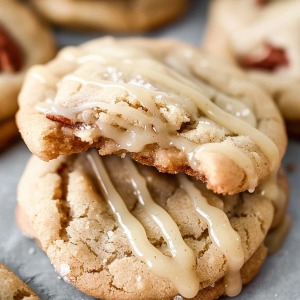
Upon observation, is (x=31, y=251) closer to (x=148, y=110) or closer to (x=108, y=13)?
(x=148, y=110)

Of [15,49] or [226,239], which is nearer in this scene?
[226,239]

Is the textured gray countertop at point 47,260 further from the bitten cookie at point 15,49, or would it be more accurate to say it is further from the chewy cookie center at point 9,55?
the chewy cookie center at point 9,55

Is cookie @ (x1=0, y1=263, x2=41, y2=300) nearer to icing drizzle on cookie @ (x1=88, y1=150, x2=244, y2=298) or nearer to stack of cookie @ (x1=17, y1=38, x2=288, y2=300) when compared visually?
stack of cookie @ (x1=17, y1=38, x2=288, y2=300)

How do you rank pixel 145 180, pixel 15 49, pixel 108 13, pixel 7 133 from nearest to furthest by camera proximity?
pixel 145 180 → pixel 7 133 → pixel 15 49 → pixel 108 13

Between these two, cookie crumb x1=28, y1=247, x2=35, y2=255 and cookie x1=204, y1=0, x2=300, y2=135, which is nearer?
cookie crumb x1=28, y1=247, x2=35, y2=255

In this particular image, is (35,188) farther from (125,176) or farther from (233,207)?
(233,207)

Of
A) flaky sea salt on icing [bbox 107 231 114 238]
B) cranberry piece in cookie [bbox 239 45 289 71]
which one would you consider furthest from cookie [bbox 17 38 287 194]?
cranberry piece in cookie [bbox 239 45 289 71]

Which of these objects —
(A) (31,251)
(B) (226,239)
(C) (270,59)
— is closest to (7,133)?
(A) (31,251)
